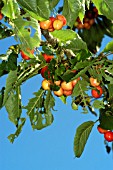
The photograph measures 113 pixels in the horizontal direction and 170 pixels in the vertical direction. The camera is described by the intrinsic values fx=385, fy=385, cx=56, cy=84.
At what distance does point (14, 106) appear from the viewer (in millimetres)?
2777

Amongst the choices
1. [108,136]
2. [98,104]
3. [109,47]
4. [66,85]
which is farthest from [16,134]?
[109,47]

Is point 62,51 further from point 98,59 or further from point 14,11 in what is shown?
point 14,11

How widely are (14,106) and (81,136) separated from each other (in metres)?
0.54

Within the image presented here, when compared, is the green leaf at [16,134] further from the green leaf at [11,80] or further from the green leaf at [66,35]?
the green leaf at [66,35]

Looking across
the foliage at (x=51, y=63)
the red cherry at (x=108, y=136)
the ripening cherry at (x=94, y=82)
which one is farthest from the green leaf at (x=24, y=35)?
the red cherry at (x=108, y=136)

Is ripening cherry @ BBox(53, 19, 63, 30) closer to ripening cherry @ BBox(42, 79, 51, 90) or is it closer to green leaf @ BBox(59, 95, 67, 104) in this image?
ripening cherry @ BBox(42, 79, 51, 90)

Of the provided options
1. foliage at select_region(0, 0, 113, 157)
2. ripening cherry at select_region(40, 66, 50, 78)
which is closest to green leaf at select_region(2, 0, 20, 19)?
foliage at select_region(0, 0, 113, 157)

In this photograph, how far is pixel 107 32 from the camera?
5.44 m

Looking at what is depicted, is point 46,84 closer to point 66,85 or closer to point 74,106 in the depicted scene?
point 66,85

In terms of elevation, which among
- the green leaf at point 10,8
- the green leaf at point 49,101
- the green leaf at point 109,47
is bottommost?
the green leaf at point 109,47

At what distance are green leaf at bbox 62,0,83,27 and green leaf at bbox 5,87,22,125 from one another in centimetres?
65

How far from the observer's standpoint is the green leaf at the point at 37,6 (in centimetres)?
173

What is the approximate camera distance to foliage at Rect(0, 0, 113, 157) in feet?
6.42

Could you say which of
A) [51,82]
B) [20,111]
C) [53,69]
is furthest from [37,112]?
[53,69]
